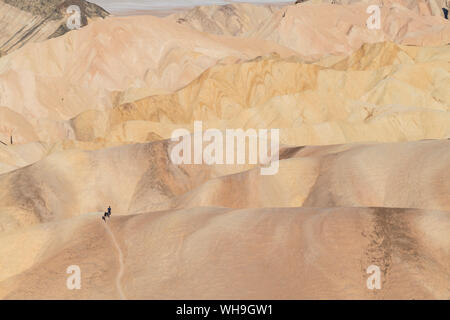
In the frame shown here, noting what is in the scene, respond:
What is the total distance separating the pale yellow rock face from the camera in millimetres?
18797

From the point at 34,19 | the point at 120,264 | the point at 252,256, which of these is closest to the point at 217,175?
the point at 120,264

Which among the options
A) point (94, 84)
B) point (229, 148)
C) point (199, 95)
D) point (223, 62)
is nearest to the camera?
point (229, 148)

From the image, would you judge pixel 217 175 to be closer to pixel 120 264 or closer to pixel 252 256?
pixel 120 264

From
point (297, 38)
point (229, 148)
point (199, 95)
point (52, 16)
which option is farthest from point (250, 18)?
point (229, 148)

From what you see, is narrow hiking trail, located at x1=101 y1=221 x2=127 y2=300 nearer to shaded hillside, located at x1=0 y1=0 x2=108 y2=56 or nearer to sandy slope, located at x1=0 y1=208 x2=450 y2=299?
sandy slope, located at x1=0 y1=208 x2=450 y2=299

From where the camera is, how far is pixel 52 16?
14088 centimetres

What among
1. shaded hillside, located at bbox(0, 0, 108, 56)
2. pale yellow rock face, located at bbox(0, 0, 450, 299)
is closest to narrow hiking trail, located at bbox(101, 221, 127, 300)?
pale yellow rock face, located at bbox(0, 0, 450, 299)

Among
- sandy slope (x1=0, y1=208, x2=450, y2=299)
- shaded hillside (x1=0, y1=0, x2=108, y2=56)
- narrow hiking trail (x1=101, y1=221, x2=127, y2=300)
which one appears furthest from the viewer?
shaded hillside (x1=0, y1=0, x2=108, y2=56)

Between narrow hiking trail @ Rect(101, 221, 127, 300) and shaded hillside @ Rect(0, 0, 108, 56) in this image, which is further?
shaded hillside @ Rect(0, 0, 108, 56)

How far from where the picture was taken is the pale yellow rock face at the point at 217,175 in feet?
61.7

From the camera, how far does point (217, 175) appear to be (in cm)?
4009

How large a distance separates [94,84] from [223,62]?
Result: 61.3ft

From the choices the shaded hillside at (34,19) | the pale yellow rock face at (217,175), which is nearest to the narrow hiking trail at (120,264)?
the pale yellow rock face at (217,175)
